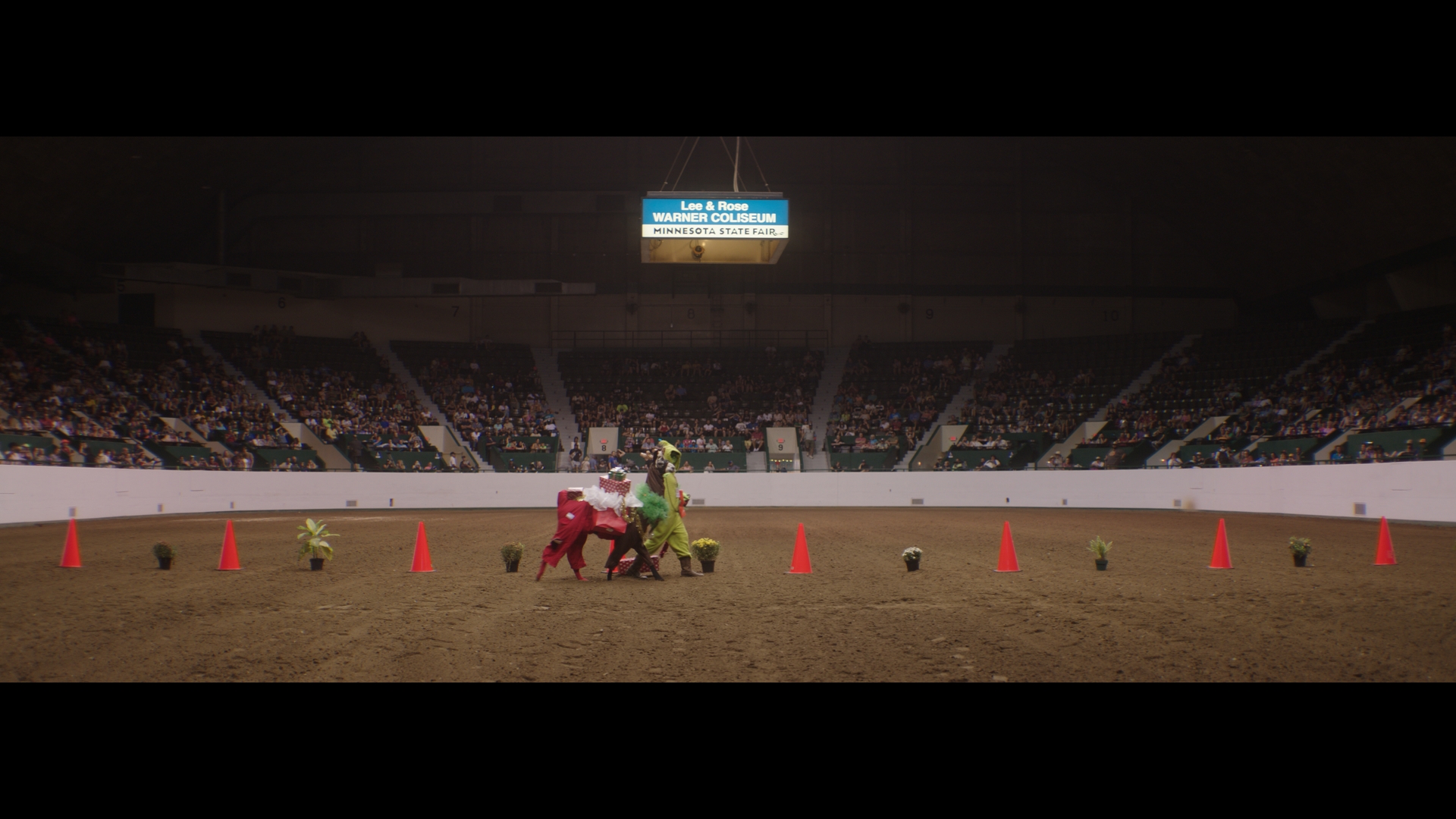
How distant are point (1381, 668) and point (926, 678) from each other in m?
3.64

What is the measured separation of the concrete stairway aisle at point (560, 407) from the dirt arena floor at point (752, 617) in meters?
22.3

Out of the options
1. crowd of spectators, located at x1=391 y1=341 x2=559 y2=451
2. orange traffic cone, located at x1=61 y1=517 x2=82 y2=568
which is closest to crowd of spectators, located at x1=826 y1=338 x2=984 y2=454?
crowd of spectators, located at x1=391 y1=341 x2=559 y2=451

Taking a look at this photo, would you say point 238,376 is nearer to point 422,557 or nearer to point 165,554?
point 165,554

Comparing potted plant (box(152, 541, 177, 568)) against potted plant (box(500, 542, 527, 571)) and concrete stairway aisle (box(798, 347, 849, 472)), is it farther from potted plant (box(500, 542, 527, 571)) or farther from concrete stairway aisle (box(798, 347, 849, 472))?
concrete stairway aisle (box(798, 347, 849, 472))

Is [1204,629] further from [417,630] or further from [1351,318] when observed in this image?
[1351,318]

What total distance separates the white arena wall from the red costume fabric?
18.4 meters

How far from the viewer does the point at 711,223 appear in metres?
29.8

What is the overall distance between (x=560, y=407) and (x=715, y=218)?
62.7ft

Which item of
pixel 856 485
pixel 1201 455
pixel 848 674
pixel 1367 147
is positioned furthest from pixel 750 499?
pixel 848 674

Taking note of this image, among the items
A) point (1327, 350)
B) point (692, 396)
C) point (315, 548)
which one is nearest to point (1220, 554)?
point (315, 548)

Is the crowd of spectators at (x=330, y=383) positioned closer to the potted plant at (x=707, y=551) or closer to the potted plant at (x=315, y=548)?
the potted plant at (x=315, y=548)

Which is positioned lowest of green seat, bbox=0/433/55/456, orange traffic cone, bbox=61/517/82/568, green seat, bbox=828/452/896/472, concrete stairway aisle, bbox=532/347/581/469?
orange traffic cone, bbox=61/517/82/568

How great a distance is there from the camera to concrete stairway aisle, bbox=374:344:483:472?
40.7 m

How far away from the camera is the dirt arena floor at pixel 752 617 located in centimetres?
778
